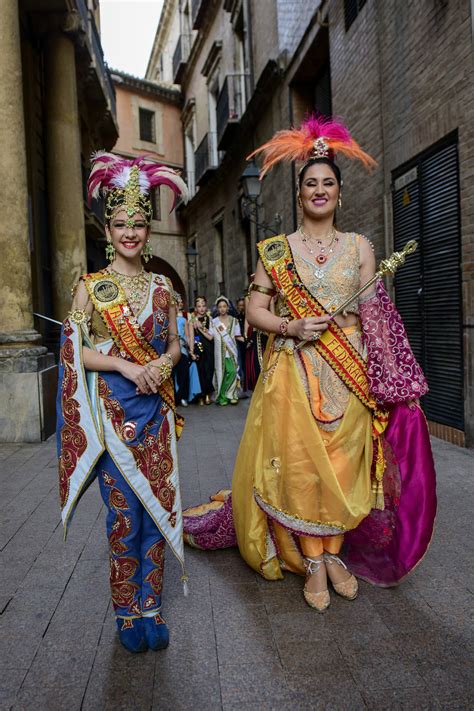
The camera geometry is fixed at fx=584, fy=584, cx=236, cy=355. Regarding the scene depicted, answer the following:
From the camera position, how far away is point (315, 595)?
2.78 m

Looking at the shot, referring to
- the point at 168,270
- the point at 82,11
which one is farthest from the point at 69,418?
the point at 168,270

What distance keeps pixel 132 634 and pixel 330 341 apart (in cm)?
157

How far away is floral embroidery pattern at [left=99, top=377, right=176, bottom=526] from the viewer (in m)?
2.45

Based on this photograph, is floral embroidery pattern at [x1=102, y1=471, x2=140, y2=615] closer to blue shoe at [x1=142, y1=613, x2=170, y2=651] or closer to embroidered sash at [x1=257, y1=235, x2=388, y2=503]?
blue shoe at [x1=142, y1=613, x2=170, y2=651]

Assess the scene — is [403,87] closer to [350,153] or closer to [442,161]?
[442,161]

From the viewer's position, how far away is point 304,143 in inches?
117

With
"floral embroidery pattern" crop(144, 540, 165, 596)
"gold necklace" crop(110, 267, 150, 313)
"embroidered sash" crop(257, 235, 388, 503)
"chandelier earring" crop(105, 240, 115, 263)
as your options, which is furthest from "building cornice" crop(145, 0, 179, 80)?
"floral embroidery pattern" crop(144, 540, 165, 596)

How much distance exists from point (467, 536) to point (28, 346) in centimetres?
541

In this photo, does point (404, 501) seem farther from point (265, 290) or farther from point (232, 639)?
point (265, 290)

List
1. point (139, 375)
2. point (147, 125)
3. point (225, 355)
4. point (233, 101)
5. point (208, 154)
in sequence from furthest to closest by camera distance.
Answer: point (147, 125)
point (208, 154)
point (233, 101)
point (225, 355)
point (139, 375)

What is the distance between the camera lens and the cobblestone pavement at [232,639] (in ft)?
6.98

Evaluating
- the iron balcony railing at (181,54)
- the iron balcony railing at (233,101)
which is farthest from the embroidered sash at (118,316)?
the iron balcony railing at (181,54)

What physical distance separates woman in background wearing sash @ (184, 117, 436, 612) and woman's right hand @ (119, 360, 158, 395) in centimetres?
72

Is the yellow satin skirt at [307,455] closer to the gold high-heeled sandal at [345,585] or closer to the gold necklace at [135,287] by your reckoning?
the gold high-heeled sandal at [345,585]
